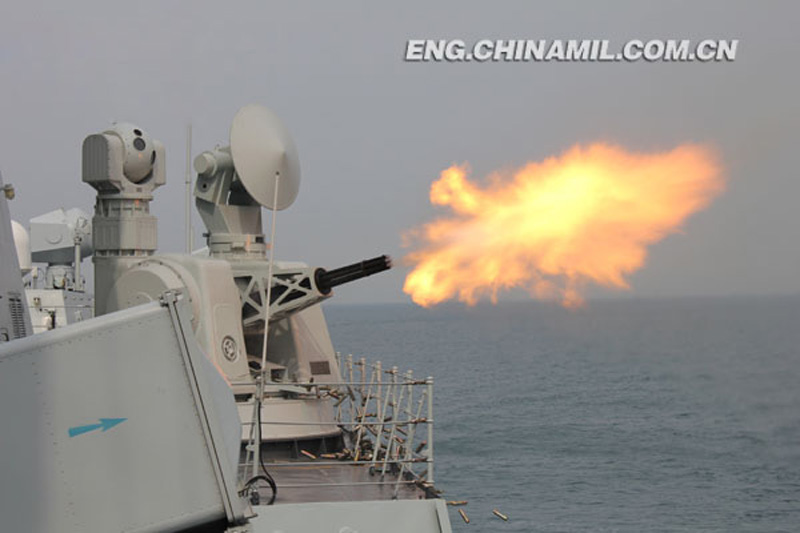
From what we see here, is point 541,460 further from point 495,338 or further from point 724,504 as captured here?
point 495,338

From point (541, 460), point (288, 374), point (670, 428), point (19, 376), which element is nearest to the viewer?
point (19, 376)

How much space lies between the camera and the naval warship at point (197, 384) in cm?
561

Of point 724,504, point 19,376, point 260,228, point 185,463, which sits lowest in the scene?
point 724,504

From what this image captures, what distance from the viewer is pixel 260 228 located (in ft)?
53.3

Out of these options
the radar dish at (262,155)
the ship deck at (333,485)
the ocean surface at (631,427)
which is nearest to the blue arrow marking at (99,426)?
the ship deck at (333,485)

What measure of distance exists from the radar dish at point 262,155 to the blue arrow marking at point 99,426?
9879mm

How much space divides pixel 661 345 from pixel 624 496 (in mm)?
37829

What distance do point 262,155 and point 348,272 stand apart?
2.31 m

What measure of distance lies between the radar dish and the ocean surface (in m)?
13.1

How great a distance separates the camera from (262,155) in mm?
15500

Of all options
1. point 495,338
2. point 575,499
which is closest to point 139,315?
point 575,499

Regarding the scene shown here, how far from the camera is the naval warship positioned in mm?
5613

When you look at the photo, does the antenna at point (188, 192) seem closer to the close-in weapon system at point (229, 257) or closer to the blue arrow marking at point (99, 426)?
the close-in weapon system at point (229, 257)

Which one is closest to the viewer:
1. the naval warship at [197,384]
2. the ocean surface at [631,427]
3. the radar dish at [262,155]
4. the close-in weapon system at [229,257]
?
the naval warship at [197,384]
